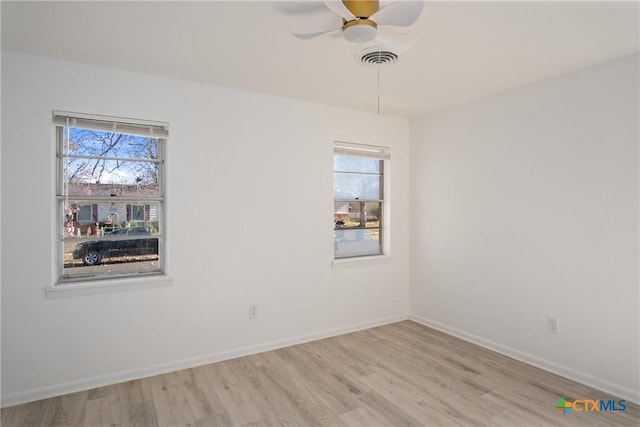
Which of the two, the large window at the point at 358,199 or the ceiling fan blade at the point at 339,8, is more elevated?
the ceiling fan blade at the point at 339,8

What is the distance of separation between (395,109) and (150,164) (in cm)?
255

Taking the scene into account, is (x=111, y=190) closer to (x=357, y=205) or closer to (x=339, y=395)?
(x=339, y=395)

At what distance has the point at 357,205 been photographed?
435cm

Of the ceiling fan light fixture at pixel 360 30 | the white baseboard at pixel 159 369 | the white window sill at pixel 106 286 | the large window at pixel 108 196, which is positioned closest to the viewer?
the ceiling fan light fixture at pixel 360 30

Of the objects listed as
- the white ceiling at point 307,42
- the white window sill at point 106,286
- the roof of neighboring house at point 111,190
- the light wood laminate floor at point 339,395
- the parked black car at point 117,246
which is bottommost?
the light wood laminate floor at point 339,395

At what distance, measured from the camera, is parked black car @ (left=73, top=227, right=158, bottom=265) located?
296 cm

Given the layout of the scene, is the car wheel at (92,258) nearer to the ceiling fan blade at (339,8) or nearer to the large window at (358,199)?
the large window at (358,199)

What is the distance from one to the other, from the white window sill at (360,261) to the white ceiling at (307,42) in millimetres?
1787

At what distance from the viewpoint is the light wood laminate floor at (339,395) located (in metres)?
2.43

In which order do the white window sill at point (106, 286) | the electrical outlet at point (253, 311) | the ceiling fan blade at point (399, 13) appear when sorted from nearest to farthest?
1. the ceiling fan blade at point (399, 13)
2. the white window sill at point (106, 286)
3. the electrical outlet at point (253, 311)

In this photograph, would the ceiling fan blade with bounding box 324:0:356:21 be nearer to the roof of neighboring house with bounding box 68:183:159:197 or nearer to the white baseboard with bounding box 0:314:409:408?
the roof of neighboring house with bounding box 68:183:159:197

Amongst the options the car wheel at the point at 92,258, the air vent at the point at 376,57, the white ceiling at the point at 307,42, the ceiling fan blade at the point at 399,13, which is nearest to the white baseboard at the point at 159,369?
the car wheel at the point at 92,258

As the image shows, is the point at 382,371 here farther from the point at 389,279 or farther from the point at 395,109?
Answer: the point at 395,109

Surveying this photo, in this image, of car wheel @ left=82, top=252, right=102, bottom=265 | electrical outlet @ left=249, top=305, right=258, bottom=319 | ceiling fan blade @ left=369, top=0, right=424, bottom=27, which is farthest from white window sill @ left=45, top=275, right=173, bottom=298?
ceiling fan blade @ left=369, top=0, right=424, bottom=27
